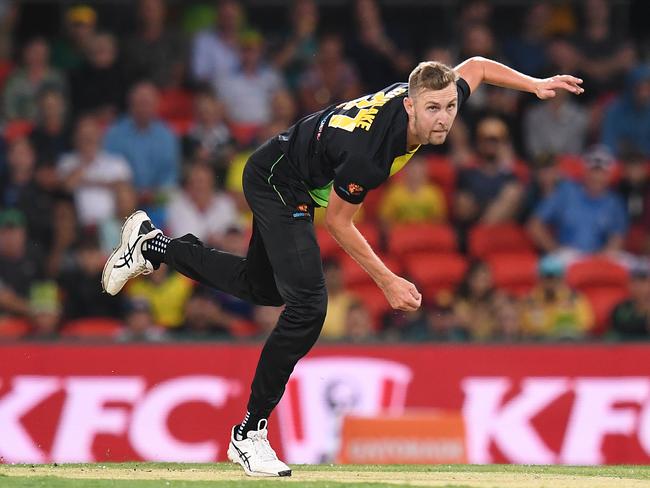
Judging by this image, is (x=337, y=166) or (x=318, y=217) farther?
(x=318, y=217)

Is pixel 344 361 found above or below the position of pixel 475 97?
below

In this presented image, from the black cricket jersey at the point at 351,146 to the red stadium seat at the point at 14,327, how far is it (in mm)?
4686

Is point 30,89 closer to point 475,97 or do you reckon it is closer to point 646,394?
point 475,97

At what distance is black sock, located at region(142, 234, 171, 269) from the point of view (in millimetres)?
8266

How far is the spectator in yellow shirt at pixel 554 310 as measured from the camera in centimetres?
1223

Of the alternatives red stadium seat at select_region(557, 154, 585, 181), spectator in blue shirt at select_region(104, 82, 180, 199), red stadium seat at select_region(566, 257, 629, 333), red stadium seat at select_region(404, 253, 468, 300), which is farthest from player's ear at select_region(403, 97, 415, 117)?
red stadium seat at select_region(557, 154, 585, 181)

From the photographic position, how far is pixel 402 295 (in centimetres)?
691

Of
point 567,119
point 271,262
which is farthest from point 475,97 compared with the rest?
point 271,262

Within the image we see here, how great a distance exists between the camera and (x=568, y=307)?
12.4 meters

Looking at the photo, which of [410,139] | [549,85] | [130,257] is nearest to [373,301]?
[130,257]

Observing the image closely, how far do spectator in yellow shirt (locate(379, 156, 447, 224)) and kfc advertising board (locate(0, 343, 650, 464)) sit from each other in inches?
99.1

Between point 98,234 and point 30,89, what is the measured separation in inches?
86.4

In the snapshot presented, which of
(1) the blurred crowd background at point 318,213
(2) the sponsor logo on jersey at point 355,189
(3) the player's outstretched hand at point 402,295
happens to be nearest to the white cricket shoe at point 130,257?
(2) the sponsor logo on jersey at point 355,189

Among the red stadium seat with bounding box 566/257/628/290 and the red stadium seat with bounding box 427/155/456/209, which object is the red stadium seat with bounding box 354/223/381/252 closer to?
the red stadium seat with bounding box 427/155/456/209
